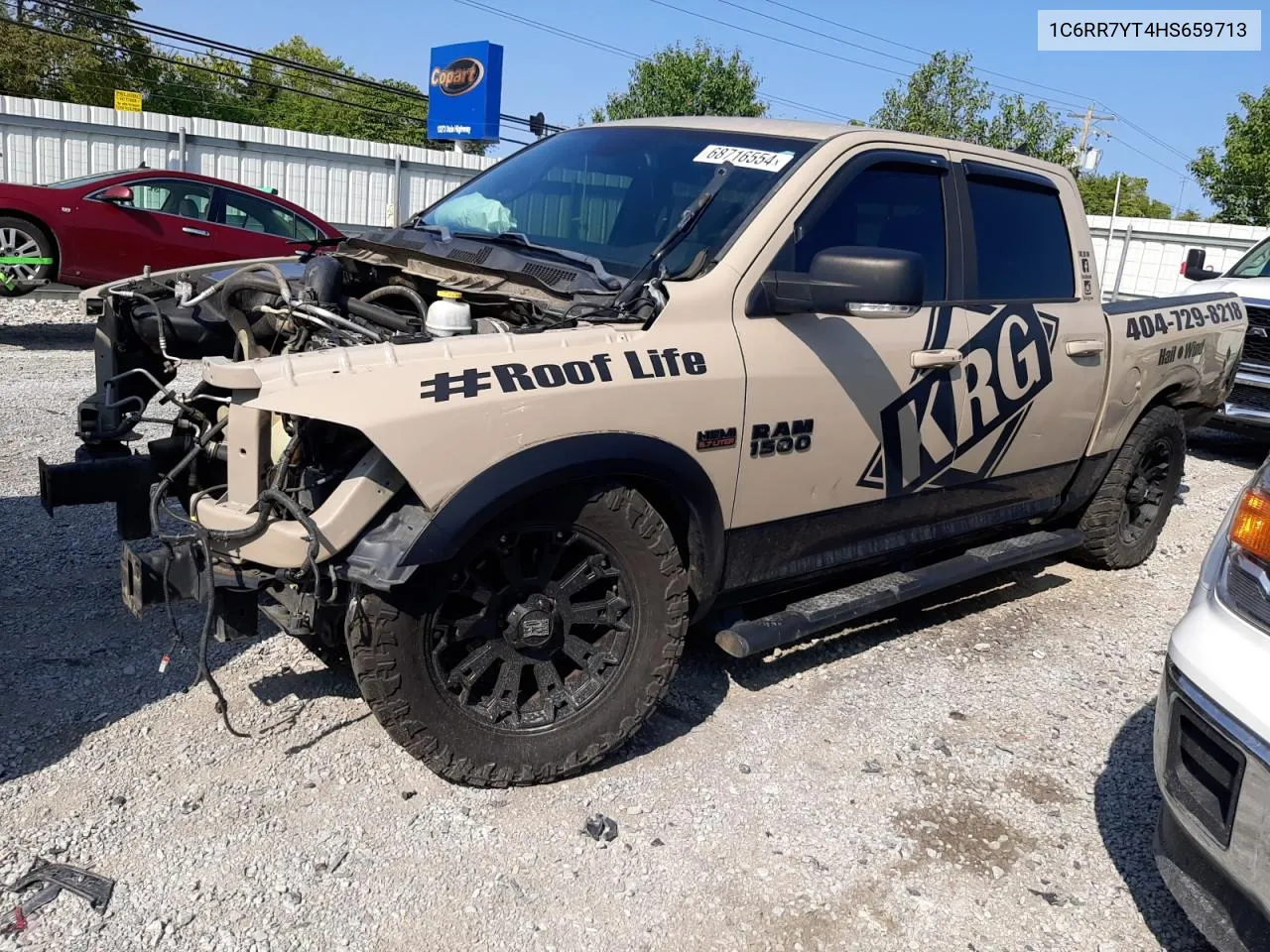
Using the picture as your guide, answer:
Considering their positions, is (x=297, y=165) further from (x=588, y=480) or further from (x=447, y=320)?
(x=588, y=480)

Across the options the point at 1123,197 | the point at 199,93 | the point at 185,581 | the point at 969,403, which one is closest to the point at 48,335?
the point at 185,581

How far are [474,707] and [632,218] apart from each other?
1809mm

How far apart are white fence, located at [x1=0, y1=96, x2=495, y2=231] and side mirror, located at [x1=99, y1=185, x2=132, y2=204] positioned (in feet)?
17.7

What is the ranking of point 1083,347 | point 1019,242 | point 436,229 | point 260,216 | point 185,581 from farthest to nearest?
point 260,216, point 1083,347, point 1019,242, point 436,229, point 185,581

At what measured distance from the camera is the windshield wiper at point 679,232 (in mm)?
3373

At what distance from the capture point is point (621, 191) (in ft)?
13.1

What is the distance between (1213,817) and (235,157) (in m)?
19.9

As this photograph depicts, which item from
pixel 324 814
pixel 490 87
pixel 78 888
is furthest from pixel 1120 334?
pixel 490 87

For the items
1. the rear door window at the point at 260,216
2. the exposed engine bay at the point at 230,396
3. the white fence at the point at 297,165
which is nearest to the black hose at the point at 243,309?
the exposed engine bay at the point at 230,396

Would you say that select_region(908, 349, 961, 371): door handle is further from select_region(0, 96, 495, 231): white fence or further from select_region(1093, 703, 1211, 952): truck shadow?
select_region(0, 96, 495, 231): white fence

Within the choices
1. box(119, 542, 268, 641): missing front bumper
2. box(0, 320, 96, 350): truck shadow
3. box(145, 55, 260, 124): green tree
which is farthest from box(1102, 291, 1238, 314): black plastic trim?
box(145, 55, 260, 124): green tree

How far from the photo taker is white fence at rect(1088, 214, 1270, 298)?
24375 mm

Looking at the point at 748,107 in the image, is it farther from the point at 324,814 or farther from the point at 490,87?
the point at 324,814

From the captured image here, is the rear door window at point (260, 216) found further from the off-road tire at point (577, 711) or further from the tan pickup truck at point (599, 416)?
the off-road tire at point (577, 711)
